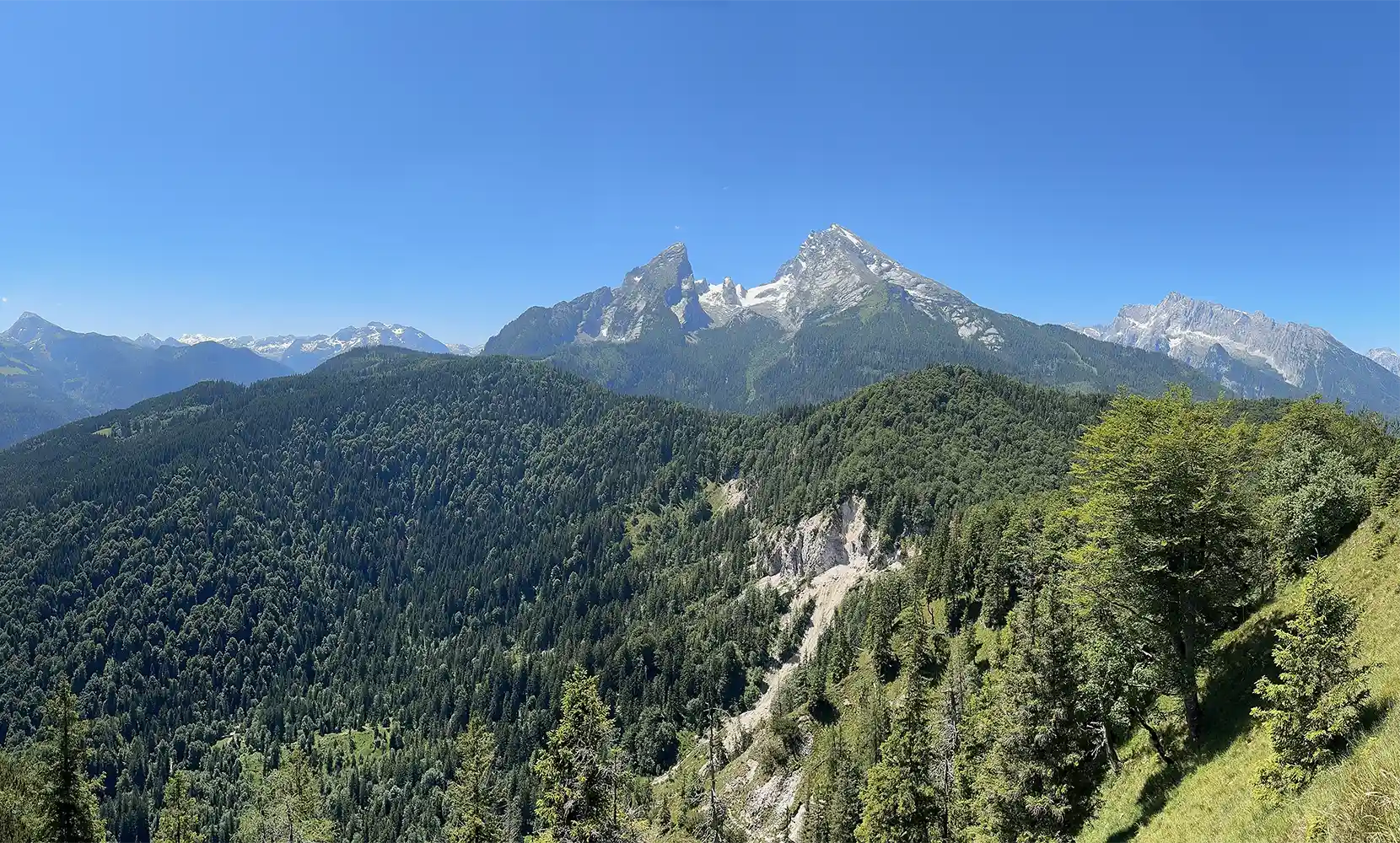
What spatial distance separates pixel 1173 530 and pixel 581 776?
86.1ft

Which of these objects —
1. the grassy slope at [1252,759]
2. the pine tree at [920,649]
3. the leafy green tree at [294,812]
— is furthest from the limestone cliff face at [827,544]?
the grassy slope at [1252,759]

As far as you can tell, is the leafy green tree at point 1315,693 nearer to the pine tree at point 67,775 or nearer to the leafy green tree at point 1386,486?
the leafy green tree at point 1386,486

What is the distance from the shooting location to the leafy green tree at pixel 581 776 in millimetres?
23031

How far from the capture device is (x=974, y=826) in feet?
101

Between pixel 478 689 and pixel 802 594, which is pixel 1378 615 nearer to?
pixel 802 594

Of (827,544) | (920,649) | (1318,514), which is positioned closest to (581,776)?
(1318,514)

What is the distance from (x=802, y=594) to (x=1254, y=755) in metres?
146

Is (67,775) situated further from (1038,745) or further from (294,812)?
(1038,745)

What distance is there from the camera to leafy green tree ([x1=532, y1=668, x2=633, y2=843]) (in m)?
23.0

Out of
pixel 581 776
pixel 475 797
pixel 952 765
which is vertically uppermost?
pixel 581 776

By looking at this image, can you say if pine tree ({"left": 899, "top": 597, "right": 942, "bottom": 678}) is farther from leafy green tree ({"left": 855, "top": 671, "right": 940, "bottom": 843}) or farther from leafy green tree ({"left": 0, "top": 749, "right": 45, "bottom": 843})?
leafy green tree ({"left": 0, "top": 749, "right": 45, "bottom": 843})

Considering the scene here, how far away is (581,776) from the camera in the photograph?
23.4m

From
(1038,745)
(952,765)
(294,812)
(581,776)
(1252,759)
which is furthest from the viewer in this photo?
(294,812)

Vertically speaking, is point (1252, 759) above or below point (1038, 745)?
above
